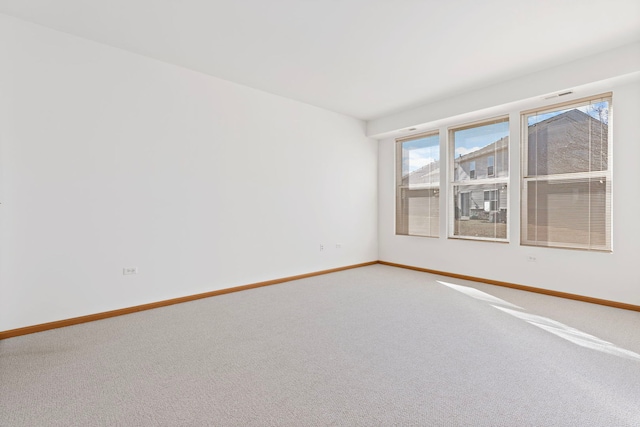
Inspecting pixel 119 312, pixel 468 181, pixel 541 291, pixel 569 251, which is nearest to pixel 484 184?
pixel 468 181

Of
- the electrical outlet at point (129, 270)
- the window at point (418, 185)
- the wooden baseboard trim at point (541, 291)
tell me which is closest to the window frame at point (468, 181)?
the window at point (418, 185)

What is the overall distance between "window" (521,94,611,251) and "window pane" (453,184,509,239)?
0.31 m

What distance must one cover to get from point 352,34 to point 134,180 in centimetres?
278

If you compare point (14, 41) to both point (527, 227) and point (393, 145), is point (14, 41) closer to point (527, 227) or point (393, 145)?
point (393, 145)

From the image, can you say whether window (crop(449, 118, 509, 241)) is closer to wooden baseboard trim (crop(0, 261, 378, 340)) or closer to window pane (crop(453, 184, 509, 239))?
window pane (crop(453, 184, 509, 239))

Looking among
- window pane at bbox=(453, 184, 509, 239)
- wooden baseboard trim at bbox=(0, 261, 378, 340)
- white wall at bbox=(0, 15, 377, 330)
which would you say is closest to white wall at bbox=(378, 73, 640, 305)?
window pane at bbox=(453, 184, 509, 239)

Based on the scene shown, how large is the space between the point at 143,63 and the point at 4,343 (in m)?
2.99

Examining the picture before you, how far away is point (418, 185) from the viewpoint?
18.7ft

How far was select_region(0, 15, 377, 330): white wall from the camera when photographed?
2.80 metres

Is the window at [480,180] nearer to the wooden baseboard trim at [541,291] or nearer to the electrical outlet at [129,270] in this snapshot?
the wooden baseboard trim at [541,291]

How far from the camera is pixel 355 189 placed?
5848mm

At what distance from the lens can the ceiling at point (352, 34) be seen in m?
2.59

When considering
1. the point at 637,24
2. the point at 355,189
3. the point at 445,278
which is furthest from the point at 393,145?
the point at 637,24

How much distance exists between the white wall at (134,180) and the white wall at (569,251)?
230 centimetres
